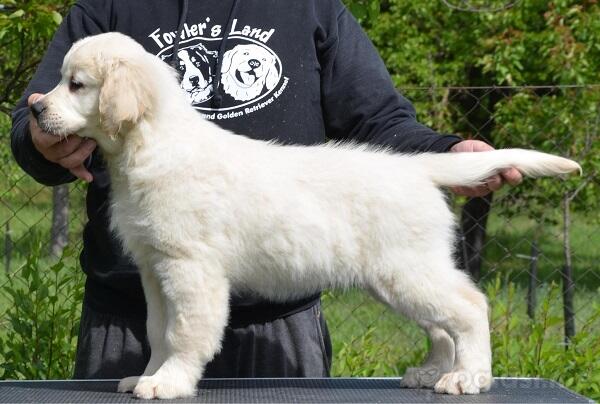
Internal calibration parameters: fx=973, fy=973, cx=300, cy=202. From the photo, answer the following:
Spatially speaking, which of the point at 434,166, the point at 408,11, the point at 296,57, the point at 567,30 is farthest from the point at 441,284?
the point at 408,11

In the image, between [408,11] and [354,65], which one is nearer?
[354,65]

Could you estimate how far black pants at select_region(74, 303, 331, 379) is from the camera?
3805mm

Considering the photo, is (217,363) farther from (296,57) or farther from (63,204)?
(63,204)

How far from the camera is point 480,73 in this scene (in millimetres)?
13555

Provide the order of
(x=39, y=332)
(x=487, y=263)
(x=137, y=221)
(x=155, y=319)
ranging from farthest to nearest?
(x=487, y=263)
(x=39, y=332)
(x=155, y=319)
(x=137, y=221)

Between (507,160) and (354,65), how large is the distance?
956 mm

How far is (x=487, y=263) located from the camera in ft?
32.9

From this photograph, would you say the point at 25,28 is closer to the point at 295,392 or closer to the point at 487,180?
the point at 295,392

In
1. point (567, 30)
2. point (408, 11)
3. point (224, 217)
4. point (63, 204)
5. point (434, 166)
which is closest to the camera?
point (224, 217)

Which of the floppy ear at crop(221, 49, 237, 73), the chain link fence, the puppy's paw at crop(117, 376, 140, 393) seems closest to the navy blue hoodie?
the floppy ear at crop(221, 49, 237, 73)

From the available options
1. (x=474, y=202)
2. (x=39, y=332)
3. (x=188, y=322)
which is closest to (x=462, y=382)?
(x=188, y=322)

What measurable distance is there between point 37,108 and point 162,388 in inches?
37.4

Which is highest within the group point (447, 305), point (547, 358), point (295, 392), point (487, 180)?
point (487, 180)

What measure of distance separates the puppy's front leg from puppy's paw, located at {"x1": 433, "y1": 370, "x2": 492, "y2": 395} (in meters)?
0.74
